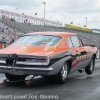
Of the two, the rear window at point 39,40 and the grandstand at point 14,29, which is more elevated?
the rear window at point 39,40

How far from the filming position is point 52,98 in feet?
20.8

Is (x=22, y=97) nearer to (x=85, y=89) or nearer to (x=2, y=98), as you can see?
(x=2, y=98)

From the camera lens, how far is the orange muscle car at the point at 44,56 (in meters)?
7.57

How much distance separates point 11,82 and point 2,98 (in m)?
2.40

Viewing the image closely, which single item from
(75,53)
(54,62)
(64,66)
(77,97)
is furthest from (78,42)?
(77,97)

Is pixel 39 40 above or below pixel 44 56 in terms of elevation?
above

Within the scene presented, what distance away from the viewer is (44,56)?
7562mm

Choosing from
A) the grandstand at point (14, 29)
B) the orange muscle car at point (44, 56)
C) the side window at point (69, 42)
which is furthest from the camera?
the grandstand at point (14, 29)

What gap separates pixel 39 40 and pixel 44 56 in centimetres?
141

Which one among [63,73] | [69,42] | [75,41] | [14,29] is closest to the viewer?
[63,73]

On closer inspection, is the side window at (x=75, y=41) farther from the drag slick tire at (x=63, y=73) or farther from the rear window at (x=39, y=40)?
the drag slick tire at (x=63, y=73)

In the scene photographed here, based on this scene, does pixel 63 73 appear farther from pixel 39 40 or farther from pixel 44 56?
pixel 39 40

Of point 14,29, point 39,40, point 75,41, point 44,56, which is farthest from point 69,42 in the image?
point 14,29

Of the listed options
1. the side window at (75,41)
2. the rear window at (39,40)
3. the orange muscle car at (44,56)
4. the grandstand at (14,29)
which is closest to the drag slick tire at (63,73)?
the orange muscle car at (44,56)
